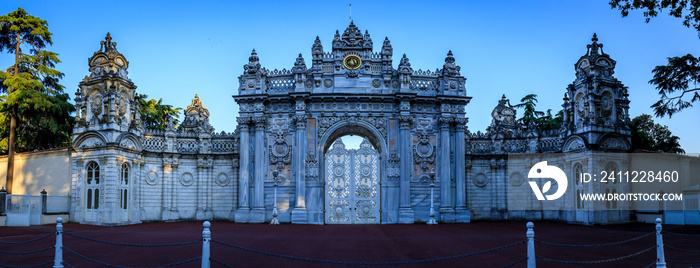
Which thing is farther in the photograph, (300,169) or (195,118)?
(195,118)

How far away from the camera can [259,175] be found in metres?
27.6

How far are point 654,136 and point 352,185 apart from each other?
28.3 metres

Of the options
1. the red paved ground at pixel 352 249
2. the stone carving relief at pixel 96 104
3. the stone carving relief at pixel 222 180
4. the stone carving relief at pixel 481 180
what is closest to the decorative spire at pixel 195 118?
the stone carving relief at pixel 222 180

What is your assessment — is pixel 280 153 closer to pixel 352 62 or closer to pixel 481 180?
pixel 352 62

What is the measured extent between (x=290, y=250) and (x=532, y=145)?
18011 mm

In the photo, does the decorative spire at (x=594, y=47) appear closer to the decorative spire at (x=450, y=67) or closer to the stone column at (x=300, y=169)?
the decorative spire at (x=450, y=67)

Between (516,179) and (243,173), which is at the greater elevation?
(243,173)

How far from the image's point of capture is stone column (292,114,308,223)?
26984 millimetres

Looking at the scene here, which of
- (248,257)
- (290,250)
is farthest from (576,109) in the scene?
(248,257)

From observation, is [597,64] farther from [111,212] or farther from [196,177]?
[111,212]

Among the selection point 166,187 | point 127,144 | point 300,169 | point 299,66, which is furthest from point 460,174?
point 127,144

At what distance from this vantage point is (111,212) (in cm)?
2464

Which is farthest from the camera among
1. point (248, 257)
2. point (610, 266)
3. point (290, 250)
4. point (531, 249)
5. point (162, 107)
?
point (162, 107)

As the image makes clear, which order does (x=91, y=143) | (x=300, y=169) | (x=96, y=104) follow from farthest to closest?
1. (x=300, y=169)
2. (x=96, y=104)
3. (x=91, y=143)
